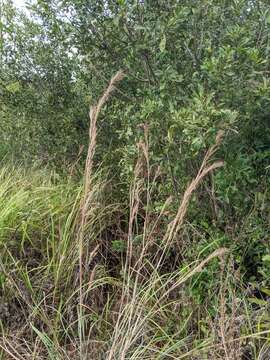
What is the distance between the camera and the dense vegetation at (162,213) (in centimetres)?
197

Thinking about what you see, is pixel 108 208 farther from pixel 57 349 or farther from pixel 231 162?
pixel 57 349

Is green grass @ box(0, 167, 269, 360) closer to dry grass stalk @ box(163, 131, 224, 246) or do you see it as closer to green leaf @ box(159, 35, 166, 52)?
dry grass stalk @ box(163, 131, 224, 246)

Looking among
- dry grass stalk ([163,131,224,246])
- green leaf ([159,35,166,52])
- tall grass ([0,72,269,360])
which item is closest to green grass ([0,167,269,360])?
tall grass ([0,72,269,360])

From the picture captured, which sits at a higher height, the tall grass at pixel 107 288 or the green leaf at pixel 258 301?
the tall grass at pixel 107 288

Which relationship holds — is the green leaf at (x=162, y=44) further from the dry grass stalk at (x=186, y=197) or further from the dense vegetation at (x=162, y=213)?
the dry grass stalk at (x=186, y=197)

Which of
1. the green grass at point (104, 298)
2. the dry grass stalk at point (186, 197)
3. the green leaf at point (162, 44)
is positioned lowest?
the green grass at point (104, 298)

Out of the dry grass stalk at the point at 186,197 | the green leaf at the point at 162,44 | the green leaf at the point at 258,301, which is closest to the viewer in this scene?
the dry grass stalk at the point at 186,197

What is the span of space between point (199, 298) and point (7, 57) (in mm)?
2862

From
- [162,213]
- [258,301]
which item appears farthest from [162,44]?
[258,301]

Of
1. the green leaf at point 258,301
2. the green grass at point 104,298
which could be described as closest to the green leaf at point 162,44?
the green grass at point 104,298

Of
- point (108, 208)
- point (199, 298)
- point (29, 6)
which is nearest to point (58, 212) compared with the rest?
point (108, 208)

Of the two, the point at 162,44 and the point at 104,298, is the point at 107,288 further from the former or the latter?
the point at 162,44

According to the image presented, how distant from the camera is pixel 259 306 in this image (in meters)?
2.18

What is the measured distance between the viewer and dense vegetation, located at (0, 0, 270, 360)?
1967 millimetres
